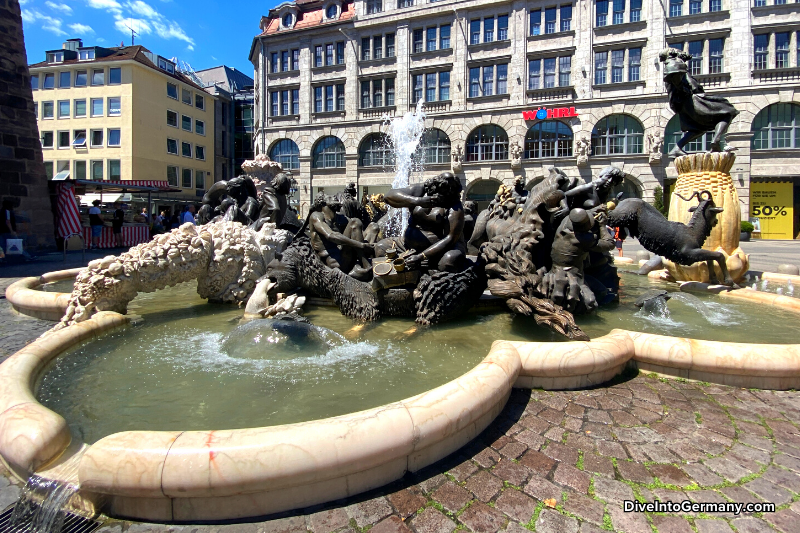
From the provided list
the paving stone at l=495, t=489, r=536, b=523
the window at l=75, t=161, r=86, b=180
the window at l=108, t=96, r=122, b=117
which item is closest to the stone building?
the window at l=108, t=96, r=122, b=117

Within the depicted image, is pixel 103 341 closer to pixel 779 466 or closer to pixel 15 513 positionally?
pixel 15 513

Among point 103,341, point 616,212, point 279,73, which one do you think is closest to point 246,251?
point 103,341

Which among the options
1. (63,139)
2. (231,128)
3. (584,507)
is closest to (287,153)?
(231,128)

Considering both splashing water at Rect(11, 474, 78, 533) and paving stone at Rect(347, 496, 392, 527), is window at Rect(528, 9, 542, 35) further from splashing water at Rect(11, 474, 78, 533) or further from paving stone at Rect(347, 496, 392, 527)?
splashing water at Rect(11, 474, 78, 533)

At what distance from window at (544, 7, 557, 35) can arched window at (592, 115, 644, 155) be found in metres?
7.60

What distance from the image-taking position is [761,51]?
27.4m

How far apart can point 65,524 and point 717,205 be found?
9465 millimetres

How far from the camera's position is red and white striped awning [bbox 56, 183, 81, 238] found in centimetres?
1440

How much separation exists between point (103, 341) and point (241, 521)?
11.0ft

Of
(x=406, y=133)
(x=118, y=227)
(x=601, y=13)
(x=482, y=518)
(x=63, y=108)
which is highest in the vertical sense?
(x=601, y=13)

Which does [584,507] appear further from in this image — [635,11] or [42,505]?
[635,11]

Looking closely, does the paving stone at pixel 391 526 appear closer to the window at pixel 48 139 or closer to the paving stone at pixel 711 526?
the paving stone at pixel 711 526

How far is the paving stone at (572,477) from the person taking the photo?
2305mm

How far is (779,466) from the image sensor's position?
2.45 m
